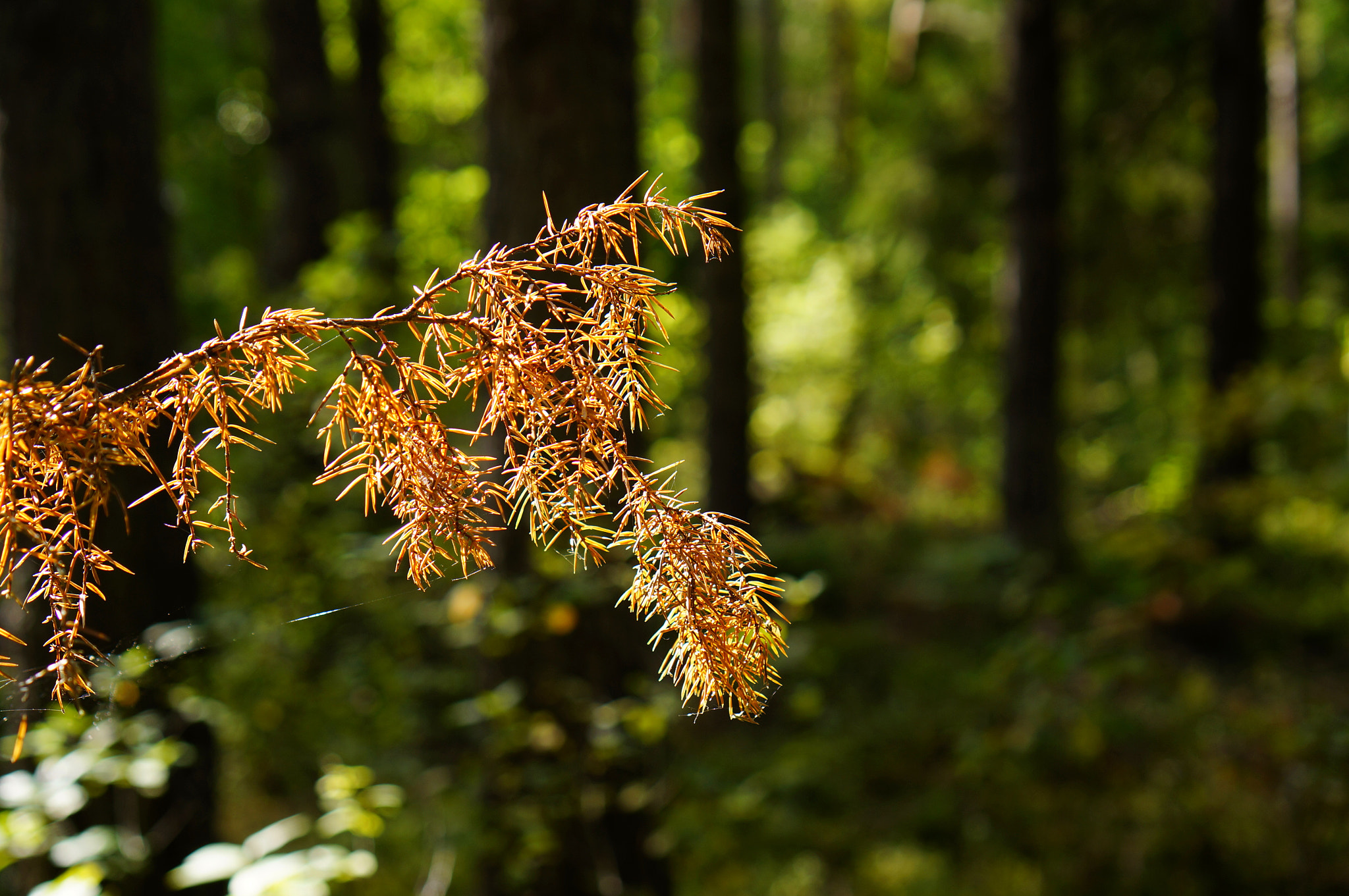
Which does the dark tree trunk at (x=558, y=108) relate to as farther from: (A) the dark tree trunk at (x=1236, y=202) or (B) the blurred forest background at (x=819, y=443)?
(A) the dark tree trunk at (x=1236, y=202)

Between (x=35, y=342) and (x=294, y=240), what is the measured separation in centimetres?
479

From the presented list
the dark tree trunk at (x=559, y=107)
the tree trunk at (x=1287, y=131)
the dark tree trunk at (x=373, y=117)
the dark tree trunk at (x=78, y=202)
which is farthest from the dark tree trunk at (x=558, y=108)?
the tree trunk at (x=1287, y=131)

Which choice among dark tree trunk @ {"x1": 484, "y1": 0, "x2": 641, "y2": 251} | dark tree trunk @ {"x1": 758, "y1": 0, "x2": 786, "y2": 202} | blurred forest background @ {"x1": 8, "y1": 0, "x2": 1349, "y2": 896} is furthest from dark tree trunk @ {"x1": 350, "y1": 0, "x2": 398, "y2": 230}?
dark tree trunk @ {"x1": 758, "y1": 0, "x2": 786, "y2": 202}

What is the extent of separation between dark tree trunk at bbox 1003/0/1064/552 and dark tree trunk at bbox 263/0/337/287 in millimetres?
5594

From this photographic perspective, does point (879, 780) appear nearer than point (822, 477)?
Yes

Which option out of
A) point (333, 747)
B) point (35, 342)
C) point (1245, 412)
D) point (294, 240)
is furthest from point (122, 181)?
point (1245, 412)

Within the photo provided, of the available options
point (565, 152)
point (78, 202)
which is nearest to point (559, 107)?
point (565, 152)

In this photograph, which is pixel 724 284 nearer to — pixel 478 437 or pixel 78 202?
pixel 78 202

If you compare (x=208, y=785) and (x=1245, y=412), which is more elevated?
(x=1245, y=412)

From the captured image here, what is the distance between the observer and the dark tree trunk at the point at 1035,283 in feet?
22.8

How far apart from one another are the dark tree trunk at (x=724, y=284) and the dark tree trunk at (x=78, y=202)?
379cm

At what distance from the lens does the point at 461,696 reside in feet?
16.6

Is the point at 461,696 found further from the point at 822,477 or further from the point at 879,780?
the point at 822,477

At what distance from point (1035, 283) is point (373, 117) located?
631 cm
